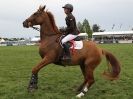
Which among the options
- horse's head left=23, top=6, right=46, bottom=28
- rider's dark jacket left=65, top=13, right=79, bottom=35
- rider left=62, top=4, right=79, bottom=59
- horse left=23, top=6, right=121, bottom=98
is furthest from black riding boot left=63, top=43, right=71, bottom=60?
horse's head left=23, top=6, right=46, bottom=28

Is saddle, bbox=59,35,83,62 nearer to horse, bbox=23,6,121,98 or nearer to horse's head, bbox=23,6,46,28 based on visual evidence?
horse, bbox=23,6,121,98

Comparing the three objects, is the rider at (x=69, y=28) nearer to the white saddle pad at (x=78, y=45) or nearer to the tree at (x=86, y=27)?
the white saddle pad at (x=78, y=45)

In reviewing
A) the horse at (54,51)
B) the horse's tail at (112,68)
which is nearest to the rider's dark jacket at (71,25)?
the horse at (54,51)

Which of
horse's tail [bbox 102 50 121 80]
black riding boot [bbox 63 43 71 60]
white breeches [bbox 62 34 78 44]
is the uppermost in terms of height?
white breeches [bbox 62 34 78 44]

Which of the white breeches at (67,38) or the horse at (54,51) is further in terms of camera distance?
the white breeches at (67,38)

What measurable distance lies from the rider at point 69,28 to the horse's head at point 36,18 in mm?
767

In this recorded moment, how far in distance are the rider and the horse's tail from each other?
1484 mm

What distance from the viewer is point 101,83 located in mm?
14656

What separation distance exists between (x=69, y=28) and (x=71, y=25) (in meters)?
0.15

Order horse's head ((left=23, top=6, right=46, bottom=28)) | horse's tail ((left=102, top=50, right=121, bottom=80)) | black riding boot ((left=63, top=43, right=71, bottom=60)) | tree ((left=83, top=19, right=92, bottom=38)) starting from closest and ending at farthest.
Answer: black riding boot ((left=63, top=43, right=71, bottom=60)) → horse's head ((left=23, top=6, right=46, bottom=28)) → horse's tail ((left=102, top=50, right=121, bottom=80)) → tree ((left=83, top=19, right=92, bottom=38))

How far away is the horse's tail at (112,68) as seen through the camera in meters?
13.0

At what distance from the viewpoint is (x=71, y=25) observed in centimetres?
1224

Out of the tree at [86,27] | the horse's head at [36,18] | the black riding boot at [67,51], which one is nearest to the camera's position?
the black riding boot at [67,51]

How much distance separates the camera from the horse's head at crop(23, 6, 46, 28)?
1239 cm
